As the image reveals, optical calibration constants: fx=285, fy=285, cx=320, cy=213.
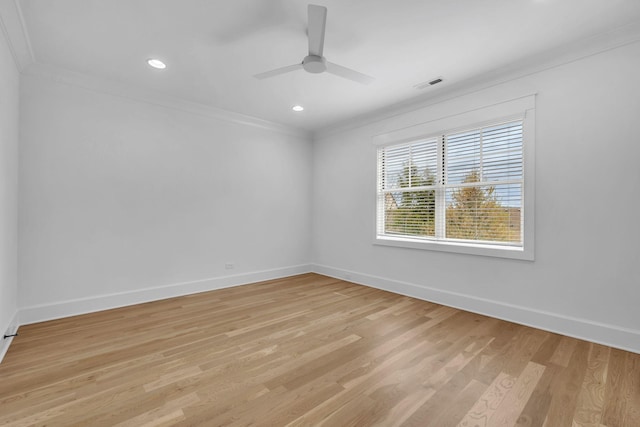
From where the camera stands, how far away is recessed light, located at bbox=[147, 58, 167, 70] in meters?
2.90

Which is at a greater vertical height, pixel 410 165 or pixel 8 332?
pixel 410 165

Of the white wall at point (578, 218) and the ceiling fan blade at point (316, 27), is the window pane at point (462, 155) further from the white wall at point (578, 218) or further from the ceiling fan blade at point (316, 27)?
the ceiling fan blade at point (316, 27)

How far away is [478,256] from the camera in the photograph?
3.33m

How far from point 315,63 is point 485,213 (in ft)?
8.38

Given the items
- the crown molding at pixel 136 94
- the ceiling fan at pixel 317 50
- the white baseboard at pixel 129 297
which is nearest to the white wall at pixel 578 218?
the ceiling fan at pixel 317 50

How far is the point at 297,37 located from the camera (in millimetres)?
2514

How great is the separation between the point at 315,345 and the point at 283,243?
280 centimetres

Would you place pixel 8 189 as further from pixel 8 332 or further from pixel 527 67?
pixel 527 67

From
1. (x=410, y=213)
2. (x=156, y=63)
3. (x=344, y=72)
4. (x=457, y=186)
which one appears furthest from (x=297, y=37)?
(x=410, y=213)

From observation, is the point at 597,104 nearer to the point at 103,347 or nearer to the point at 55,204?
the point at 103,347

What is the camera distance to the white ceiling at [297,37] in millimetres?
2154

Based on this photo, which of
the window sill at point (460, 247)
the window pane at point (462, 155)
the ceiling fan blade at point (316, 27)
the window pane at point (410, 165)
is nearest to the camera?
the ceiling fan blade at point (316, 27)

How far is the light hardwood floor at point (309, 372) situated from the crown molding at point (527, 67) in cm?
261

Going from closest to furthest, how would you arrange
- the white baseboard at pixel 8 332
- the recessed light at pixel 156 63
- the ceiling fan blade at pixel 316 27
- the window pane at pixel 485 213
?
1. the ceiling fan blade at pixel 316 27
2. the white baseboard at pixel 8 332
3. the recessed light at pixel 156 63
4. the window pane at pixel 485 213
